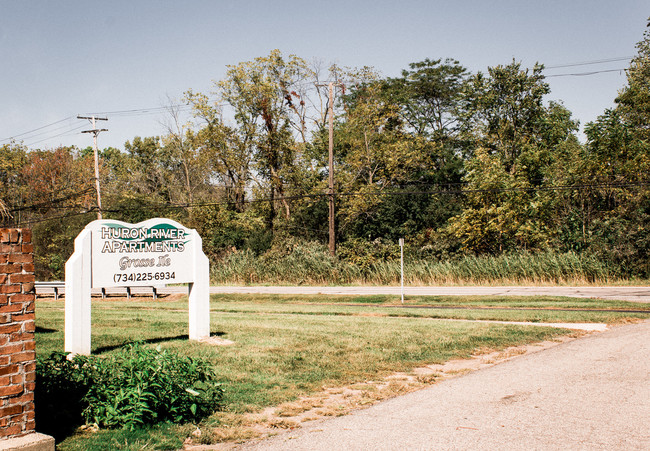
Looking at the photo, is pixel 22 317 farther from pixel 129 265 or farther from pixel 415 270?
pixel 415 270

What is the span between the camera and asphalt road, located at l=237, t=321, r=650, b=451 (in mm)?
5637

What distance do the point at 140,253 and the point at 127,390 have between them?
482 centimetres

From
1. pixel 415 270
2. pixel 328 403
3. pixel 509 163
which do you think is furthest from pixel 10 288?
pixel 509 163

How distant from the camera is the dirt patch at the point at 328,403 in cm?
590

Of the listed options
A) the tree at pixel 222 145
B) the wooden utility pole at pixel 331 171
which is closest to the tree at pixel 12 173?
the tree at pixel 222 145

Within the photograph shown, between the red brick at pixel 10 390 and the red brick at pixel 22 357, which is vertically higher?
the red brick at pixel 22 357

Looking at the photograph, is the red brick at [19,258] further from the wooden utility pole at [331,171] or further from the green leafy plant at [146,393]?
the wooden utility pole at [331,171]

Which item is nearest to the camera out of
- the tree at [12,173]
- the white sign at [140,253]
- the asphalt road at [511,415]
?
the asphalt road at [511,415]

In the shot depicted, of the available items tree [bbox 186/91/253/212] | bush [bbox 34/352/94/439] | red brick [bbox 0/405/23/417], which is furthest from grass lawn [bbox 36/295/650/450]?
tree [bbox 186/91/253/212]

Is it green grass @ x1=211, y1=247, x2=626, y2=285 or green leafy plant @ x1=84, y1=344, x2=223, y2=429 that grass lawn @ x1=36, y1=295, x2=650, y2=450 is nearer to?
green leafy plant @ x1=84, y1=344, x2=223, y2=429

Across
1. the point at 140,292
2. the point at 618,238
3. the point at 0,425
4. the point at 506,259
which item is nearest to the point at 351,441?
→ the point at 0,425

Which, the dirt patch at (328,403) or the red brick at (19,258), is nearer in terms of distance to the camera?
the red brick at (19,258)

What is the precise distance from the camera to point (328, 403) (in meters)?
7.22

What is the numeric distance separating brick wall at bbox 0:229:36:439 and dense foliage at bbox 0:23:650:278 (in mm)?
27686
